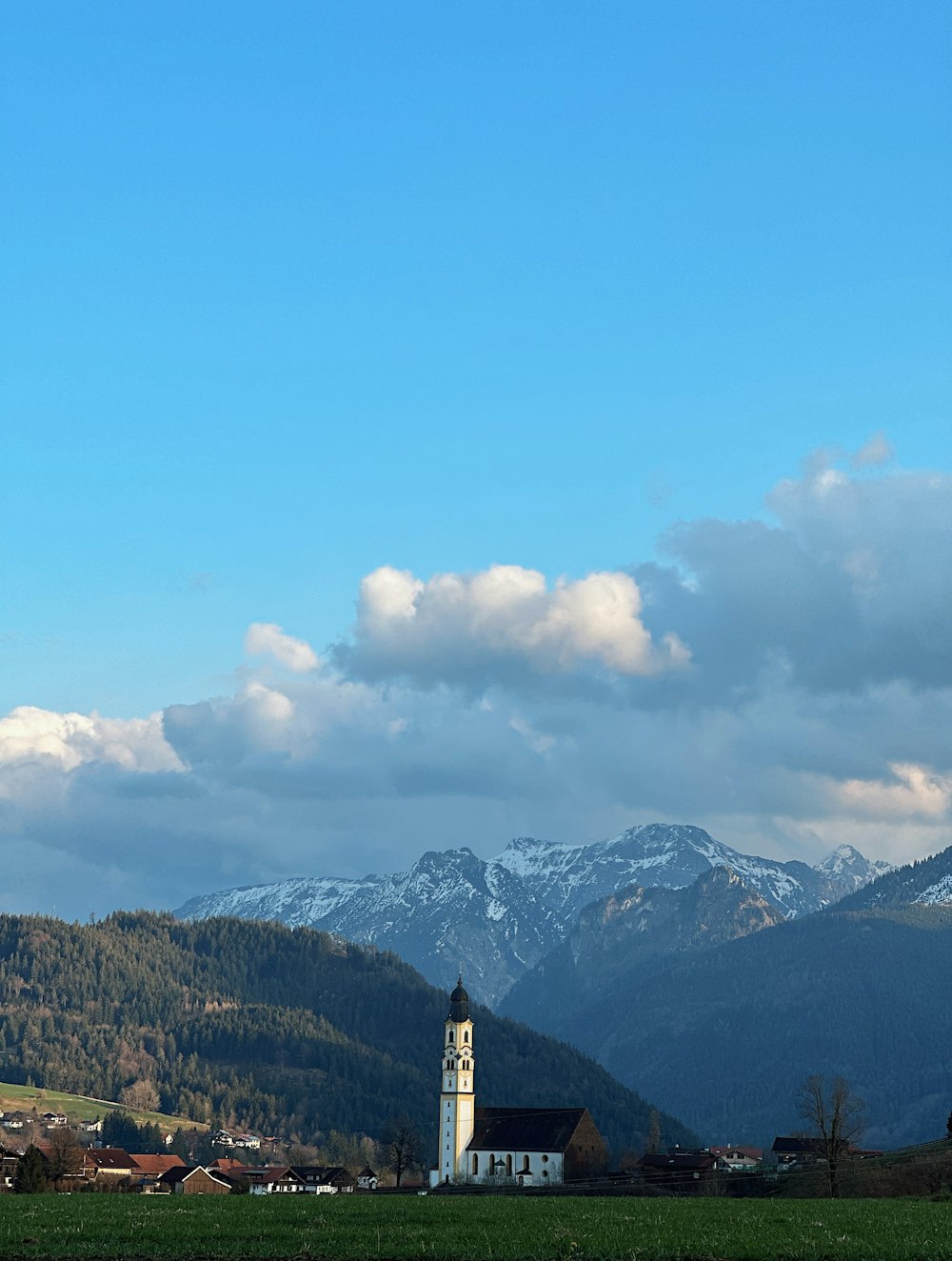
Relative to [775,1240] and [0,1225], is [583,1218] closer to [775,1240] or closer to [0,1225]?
[775,1240]

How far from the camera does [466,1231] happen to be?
4978 centimetres

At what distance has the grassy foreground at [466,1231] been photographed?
44.2m

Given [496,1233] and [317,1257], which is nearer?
[317,1257]

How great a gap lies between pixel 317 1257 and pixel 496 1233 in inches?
290

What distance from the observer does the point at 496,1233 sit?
4906 cm

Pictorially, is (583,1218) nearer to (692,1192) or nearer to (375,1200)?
(375,1200)

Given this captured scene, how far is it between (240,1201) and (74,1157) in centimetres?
11349

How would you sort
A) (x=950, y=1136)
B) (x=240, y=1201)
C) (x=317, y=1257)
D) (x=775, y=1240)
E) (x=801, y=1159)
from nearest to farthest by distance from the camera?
(x=317, y=1257)
(x=775, y=1240)
(x=240, y=1201)
(x=950, y=1136)
(x=801, y=1159)

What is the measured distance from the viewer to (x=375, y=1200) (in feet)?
229

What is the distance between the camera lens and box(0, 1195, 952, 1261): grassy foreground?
1741 inches

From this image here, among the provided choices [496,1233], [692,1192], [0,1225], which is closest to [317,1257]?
[496,1233]

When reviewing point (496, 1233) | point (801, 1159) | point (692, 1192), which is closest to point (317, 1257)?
point (496, 1233)

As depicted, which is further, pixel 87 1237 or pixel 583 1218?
pixel 583 1218

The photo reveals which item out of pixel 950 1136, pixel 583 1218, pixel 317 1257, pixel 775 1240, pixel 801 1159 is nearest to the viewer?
pixel 317 1257
